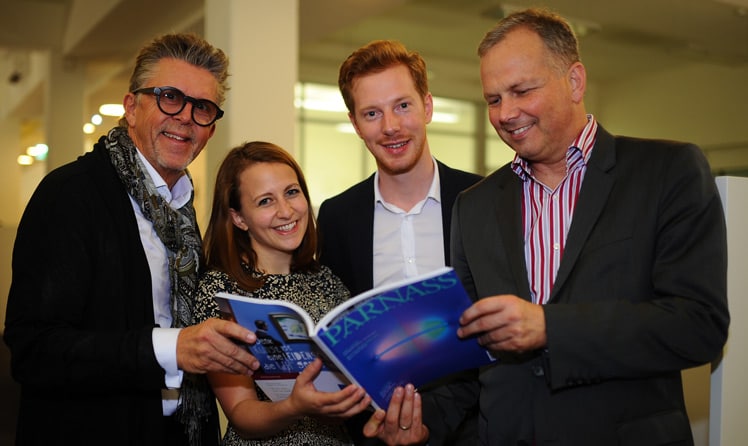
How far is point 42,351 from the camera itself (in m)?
1.61

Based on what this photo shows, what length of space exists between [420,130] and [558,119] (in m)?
0.71

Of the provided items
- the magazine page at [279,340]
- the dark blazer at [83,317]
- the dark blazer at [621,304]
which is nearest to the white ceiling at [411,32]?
the dark blazer at [83,317]

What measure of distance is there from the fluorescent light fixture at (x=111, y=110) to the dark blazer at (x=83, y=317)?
3169 millimetres

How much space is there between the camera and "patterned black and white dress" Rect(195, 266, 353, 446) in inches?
76.1

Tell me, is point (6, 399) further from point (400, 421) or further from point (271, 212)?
point (400, 421)

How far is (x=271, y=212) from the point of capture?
6.83 ft

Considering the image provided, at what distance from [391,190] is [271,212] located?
49 cm

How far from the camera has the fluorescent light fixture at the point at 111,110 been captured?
4891 millimetres

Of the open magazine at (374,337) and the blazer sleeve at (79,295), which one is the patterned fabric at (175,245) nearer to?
the blazer sleeve at (79,295)

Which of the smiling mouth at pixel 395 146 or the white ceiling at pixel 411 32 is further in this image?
the white ceiling at pixel 411 32

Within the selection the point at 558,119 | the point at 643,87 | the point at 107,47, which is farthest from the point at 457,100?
the point at 558,119

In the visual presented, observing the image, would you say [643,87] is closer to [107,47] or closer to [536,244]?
[107,47]

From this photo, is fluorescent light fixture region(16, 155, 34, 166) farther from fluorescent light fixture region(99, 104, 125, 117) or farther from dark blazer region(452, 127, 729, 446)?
dark blazer region(452, 127, 729, 446)

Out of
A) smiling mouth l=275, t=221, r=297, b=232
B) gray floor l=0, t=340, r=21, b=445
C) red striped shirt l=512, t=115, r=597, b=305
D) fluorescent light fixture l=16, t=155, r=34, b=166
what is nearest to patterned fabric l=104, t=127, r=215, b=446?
smiling mouth l=275, t=221, r=297, b=232
